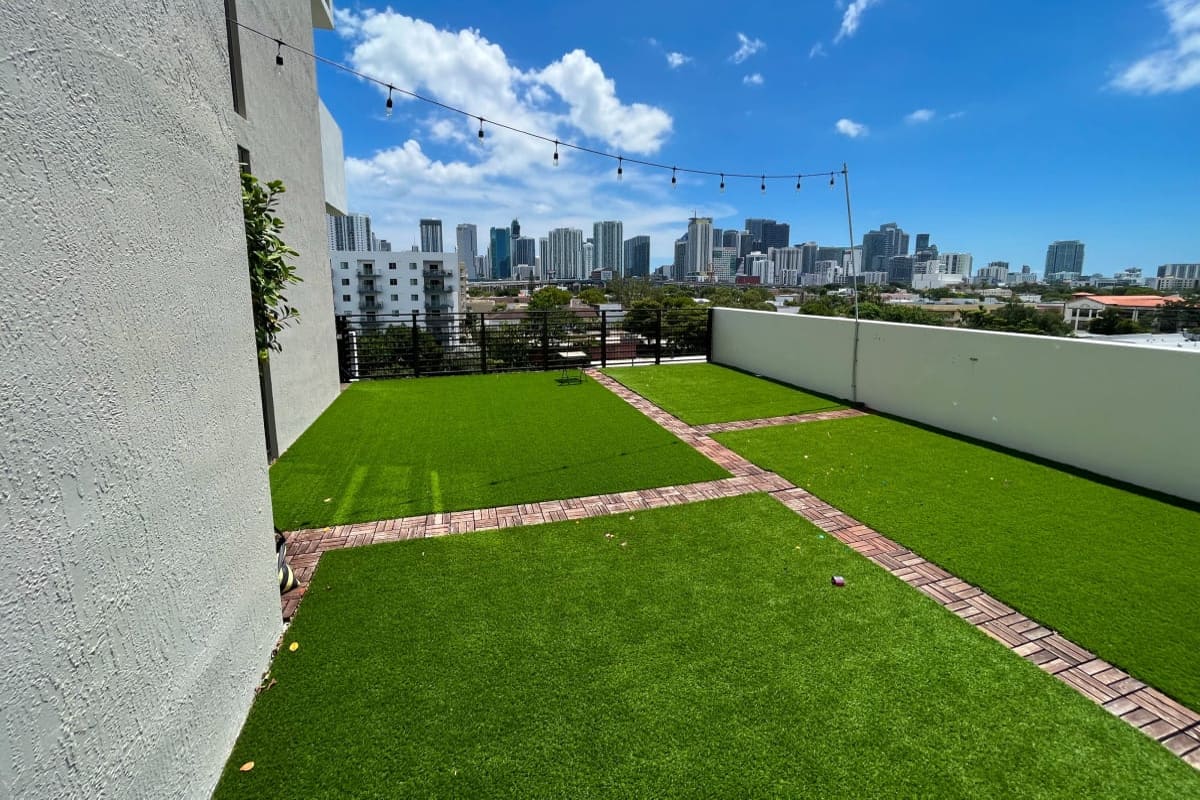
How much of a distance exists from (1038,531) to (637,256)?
78.5 meters

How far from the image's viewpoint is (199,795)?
2125mm

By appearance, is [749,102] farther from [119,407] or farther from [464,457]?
[119,407]

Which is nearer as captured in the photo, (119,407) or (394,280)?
(119,407)

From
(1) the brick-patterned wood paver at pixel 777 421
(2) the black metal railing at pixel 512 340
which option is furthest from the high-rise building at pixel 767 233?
(1) the brick-patterned wood paver at pixel 777 421

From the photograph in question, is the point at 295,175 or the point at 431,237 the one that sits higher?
the point at 431,237

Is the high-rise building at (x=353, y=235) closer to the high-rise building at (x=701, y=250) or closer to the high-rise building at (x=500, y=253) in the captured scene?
the high-rise building at (x=500, y=253)

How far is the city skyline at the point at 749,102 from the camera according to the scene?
26.3 ft

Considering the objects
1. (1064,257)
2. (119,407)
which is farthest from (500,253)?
(119,407)

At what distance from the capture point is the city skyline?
8.02 metres

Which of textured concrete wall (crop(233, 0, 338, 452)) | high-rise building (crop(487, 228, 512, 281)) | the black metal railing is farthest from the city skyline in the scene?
high-rise building (crop(487, 228, 512, 281))

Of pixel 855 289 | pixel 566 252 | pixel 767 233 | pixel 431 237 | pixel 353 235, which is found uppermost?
pixel 431 237

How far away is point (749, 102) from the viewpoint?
559 inches

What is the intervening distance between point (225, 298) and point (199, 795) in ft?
6.83

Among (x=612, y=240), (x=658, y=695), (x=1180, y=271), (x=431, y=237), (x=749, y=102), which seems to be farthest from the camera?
(x=431, y=237)
